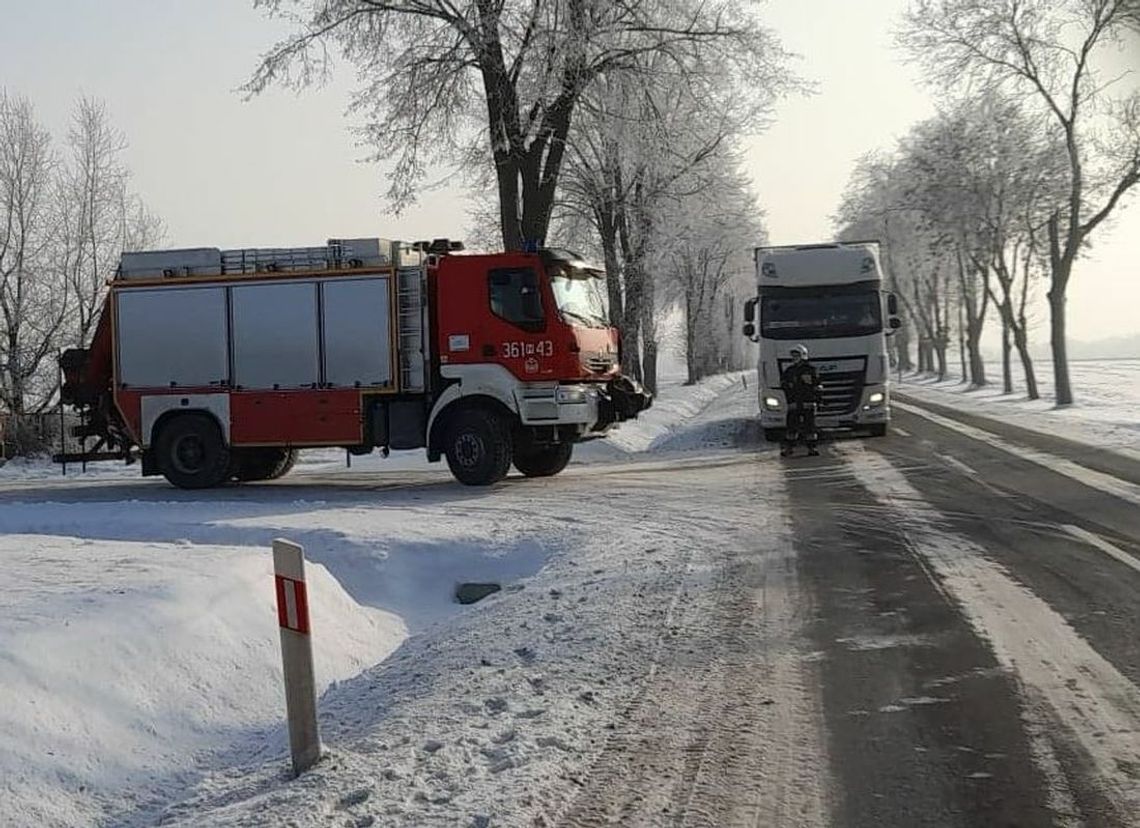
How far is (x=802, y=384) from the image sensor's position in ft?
63.6

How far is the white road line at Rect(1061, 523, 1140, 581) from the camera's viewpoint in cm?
874

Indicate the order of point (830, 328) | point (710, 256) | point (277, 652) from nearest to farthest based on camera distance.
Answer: point (277, 652) → point (830, 328) → point (710, 256)

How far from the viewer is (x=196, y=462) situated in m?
16.6

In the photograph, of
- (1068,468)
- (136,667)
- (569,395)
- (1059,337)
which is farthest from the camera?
(1059,337)

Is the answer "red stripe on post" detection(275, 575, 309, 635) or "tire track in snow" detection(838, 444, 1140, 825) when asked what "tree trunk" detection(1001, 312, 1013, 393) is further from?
"red stripe on post" detection(275, 575, 309, 635)

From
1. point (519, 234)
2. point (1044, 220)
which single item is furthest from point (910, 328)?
point (519, 234)

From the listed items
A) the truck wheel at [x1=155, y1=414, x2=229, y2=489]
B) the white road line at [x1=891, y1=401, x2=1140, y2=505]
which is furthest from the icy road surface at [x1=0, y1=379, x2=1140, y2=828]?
the truck wheel at [x1=155, y1=414, x2=229, y2=489]

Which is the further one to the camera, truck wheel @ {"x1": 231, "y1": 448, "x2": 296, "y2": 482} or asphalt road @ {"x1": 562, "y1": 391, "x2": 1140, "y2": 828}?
truck wheel @ {"x1": 231, "y1": 448, "x2": 296, "y2": 482}

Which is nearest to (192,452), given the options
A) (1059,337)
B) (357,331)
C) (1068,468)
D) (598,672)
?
(357,331)

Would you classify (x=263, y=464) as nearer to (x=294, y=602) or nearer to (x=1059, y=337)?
(x=294, y=602)

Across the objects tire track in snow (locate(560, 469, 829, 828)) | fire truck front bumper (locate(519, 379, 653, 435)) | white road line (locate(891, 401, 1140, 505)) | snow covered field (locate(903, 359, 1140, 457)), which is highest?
fire truck front bumper (locate(519, 379, 653, 435))

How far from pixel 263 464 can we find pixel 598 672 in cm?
1328

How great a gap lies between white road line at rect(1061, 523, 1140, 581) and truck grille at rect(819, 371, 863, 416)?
10.2 m

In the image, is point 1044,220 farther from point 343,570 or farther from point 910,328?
point 910,328
